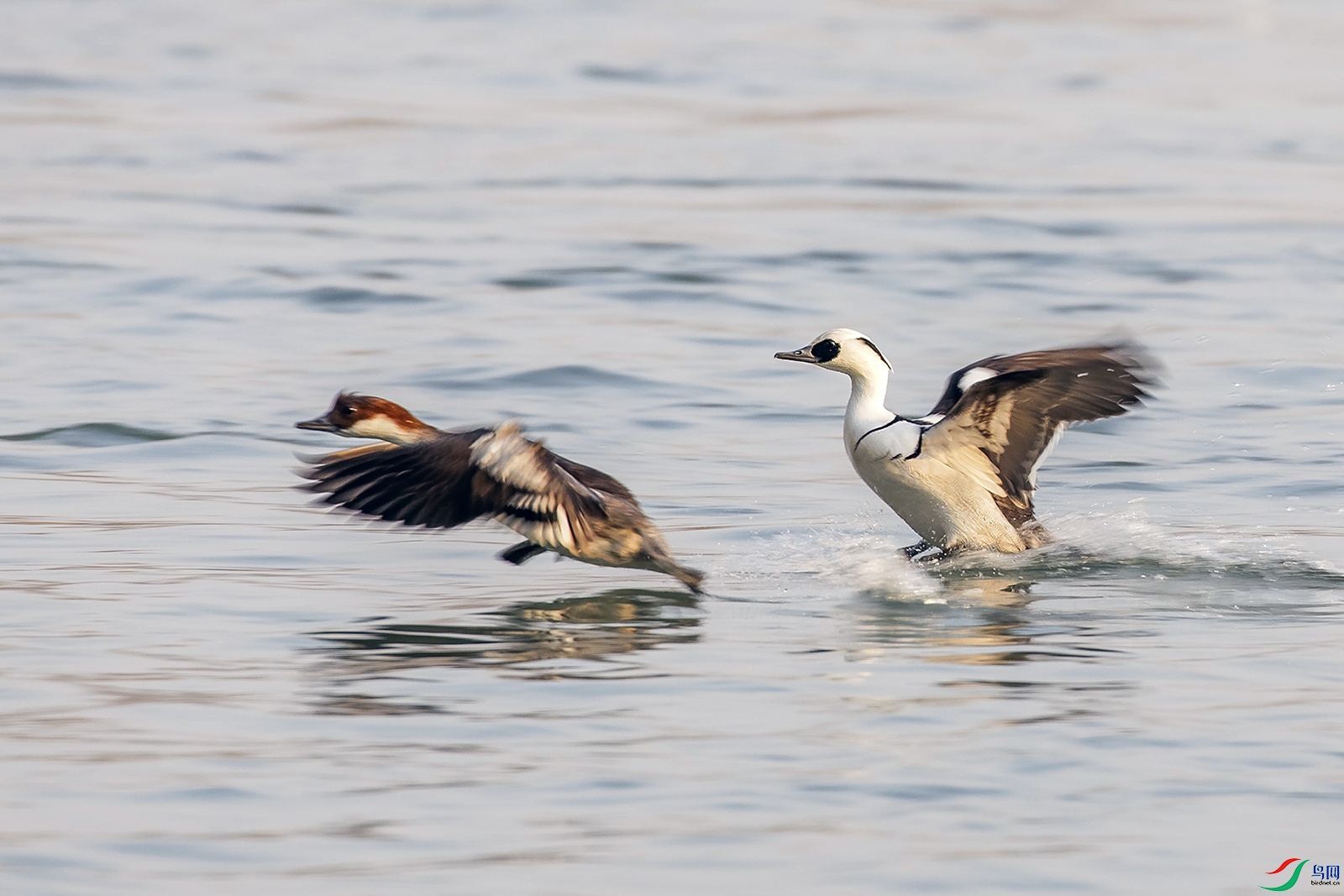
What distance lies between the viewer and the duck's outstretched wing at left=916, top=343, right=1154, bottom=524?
841cm

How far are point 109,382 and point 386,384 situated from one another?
1.60 metres

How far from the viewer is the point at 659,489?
10.3m

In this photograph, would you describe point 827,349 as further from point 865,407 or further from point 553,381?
point 553,381

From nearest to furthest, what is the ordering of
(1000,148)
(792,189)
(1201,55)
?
(792,189) → (1000,148) → (1201,55)

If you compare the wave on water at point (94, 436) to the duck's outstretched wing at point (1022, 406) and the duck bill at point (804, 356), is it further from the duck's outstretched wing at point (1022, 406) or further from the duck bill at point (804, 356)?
the duck's outstretched wing at point (1022, 406)

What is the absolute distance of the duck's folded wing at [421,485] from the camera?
754 centimetres

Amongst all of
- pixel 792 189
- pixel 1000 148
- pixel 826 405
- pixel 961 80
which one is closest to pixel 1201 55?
pixel 961 80

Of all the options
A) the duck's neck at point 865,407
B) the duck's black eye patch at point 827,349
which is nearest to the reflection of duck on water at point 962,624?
the duck's neck at point 865,407

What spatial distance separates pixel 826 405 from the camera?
12680 millimetres

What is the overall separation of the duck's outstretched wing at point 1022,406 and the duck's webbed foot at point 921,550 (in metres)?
0.33

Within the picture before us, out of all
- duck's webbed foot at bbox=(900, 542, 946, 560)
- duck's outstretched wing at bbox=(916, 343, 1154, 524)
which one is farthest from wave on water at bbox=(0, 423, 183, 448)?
duck's outstretched wing at bbox=(916, 343, 1154, 524)

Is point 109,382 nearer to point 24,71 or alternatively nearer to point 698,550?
point 698,550

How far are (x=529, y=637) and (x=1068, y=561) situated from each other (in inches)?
104

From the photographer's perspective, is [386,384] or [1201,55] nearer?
[386,384]
